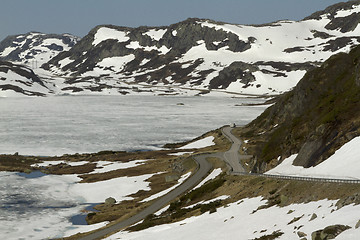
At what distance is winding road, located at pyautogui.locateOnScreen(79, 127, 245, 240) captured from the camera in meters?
51.8

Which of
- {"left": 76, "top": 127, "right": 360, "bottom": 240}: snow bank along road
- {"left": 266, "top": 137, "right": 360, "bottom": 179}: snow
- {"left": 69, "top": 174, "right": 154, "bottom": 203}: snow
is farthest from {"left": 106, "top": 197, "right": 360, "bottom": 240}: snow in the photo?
{"left": 69, "top": 174, "right": 154, "bottom": 203}: snow

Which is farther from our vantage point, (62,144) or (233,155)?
(62,144)

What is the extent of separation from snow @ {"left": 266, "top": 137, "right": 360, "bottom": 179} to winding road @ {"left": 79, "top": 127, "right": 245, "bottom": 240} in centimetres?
1906

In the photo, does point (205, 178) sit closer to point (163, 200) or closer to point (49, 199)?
point (163, 200)

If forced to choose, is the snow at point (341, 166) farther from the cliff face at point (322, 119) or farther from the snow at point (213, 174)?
the snow at point (213, 174)

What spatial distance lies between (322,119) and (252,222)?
25920mm

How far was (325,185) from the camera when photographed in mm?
32500

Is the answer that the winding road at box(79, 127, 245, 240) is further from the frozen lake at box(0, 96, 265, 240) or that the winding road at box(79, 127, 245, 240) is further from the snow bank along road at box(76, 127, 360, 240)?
the frozen lake at box(0, 96, 265, 240)

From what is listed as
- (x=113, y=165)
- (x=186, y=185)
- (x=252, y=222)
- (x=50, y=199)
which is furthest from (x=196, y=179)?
(x=252, y=222)

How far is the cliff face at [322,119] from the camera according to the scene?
46.8m

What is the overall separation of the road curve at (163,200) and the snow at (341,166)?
1950 cm

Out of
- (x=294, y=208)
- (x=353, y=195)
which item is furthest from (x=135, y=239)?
(x=353, y=195)

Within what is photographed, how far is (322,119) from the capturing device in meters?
52.6

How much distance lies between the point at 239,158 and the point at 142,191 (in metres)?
19.0
